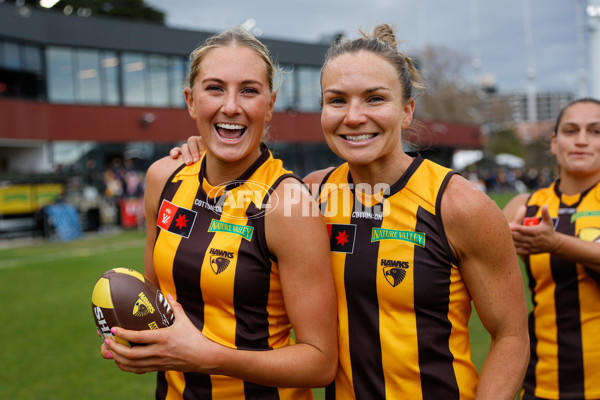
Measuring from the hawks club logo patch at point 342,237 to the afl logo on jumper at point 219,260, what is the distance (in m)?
0.39

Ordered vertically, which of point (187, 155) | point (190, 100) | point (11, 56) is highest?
point (11, 56)

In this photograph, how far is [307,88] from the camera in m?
32.0

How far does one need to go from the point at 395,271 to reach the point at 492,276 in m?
0.32

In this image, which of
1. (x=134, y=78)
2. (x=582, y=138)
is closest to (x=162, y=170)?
(x=582, y=138)

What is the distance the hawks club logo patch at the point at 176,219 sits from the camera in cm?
211

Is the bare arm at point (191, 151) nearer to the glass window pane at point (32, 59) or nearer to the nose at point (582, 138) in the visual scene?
the nose at point (582, 138)

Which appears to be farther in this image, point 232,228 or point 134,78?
point 134,78

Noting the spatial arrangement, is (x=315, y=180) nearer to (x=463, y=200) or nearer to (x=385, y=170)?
(x=385, y=170)

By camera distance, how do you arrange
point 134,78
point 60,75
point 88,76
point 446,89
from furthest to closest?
point 446,89 → point 134,78 → point 88,76 → point 60,75

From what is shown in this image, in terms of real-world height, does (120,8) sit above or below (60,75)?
above

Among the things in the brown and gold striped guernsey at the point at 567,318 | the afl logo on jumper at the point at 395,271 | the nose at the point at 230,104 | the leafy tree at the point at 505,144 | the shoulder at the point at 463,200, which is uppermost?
the leafy tree at the point at 505,144

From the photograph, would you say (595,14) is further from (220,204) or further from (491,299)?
(220,204)

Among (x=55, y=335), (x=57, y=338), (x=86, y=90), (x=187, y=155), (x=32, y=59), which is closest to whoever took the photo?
(x=187, y=155)

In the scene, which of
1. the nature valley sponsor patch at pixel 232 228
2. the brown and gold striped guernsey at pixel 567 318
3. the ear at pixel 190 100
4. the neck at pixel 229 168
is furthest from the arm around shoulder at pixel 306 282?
the brown and gold striped guernsey at pixel 567 318
